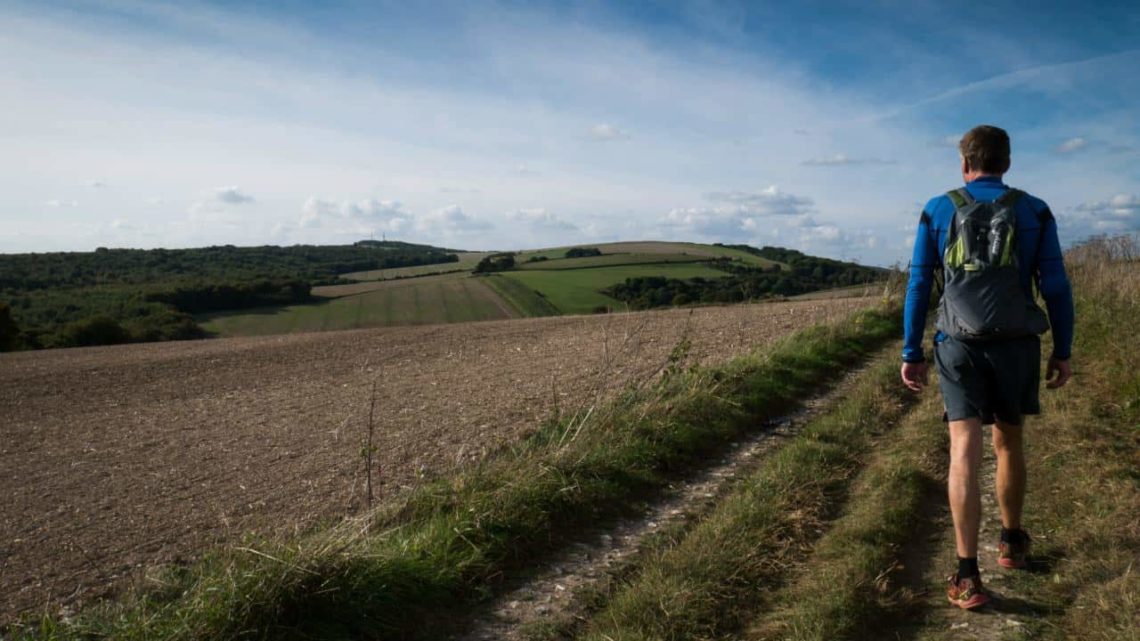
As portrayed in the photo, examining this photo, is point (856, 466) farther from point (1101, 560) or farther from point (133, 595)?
point (133, 595)

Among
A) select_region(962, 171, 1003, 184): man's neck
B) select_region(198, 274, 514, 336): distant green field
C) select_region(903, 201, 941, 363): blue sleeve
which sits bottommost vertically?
select_region(198, 274, 514, 336): distant green field

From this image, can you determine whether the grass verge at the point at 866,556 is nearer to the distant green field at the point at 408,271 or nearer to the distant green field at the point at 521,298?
the distant green field at the point at 521,298

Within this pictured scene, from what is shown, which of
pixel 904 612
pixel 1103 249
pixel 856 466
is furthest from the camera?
pixel 1103 249

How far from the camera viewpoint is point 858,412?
730 cm

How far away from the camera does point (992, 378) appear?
3.75m

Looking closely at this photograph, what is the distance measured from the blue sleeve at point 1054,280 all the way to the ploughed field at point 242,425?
156 inches

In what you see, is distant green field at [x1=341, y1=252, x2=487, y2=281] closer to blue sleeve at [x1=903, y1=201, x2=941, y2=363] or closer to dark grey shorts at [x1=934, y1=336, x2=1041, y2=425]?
blue sleeve at [x1=903, y1=201, x2=941, y2=363]

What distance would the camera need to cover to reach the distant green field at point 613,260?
178 ft

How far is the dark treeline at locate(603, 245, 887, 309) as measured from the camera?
1948 centimetres

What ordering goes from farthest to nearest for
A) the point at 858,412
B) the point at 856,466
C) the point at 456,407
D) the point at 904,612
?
the point at 456,407, the point at 858,412, the point at 856,466, the point at 904,612

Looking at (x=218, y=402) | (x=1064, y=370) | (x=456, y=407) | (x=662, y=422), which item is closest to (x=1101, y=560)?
(x=1064, y=370)

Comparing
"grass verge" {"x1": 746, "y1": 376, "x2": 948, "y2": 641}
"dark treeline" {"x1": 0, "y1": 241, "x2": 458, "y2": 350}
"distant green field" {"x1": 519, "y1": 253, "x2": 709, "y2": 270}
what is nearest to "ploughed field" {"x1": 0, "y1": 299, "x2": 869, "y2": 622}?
"grass verge" {"x1": 746, "y1": 376, "x2": 948, "y2": 641}

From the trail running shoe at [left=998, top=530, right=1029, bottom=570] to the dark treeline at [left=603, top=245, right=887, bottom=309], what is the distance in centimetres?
765

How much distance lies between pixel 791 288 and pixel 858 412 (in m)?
20.8
